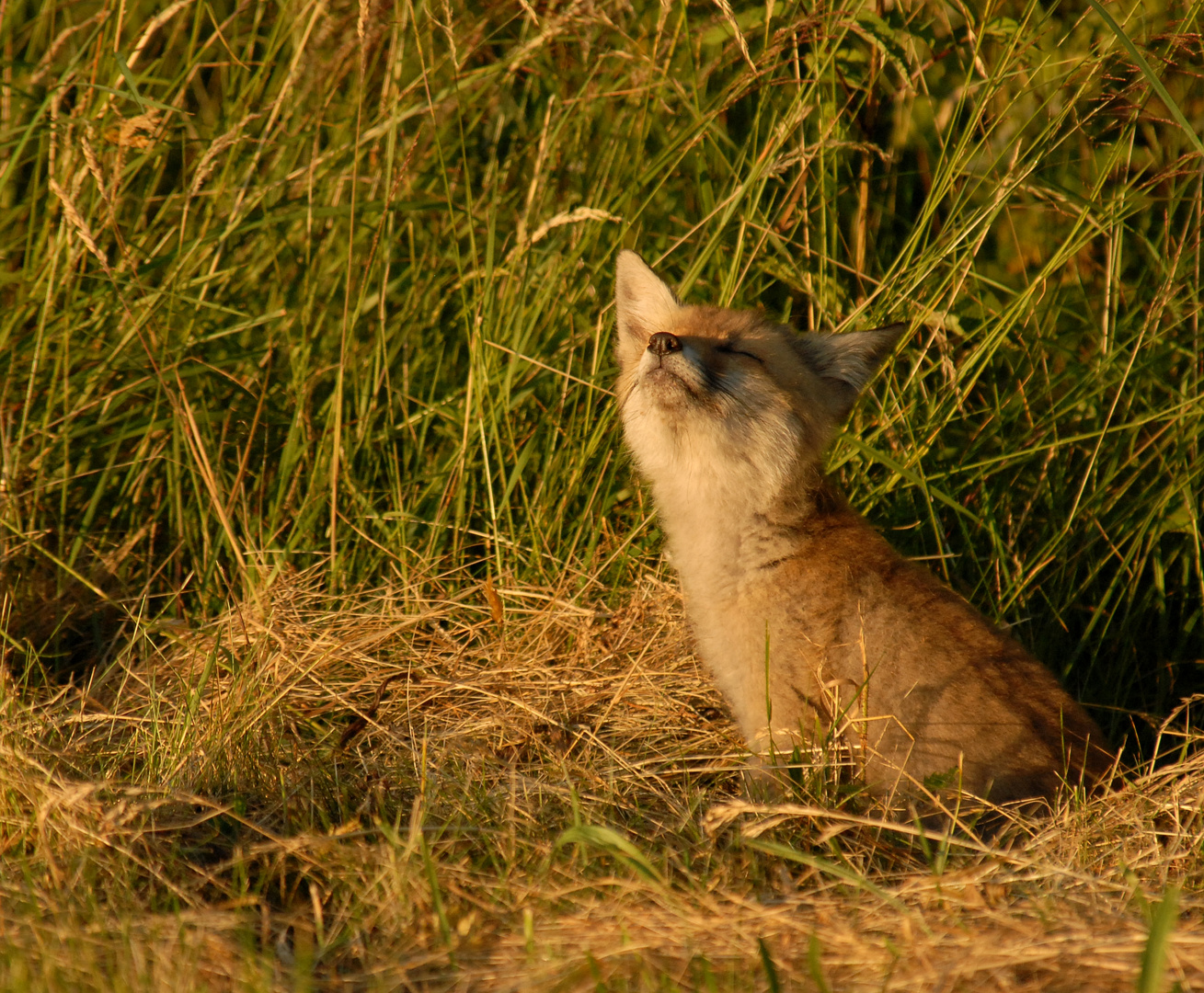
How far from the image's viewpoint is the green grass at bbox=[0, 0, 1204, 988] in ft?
13.0

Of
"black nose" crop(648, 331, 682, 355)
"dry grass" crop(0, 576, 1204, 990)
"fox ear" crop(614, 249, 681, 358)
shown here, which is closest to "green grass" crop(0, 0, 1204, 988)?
"dry grass" crop(0, 576, 1204, 990)

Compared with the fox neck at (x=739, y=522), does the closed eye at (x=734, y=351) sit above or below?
above

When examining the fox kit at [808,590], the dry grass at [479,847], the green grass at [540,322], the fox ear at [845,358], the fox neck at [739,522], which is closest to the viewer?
the dry grass at [479,847]

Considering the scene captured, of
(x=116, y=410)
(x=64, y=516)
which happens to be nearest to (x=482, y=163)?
(x=116, y=410)

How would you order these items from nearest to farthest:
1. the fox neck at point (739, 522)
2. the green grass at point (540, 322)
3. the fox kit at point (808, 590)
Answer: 1. the fox kit at point (808, 590)
2. the fox neck at point (739, 522)
3. the green grass at point (540, 322)

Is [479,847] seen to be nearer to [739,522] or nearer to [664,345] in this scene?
[739,522]

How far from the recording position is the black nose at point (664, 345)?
3521 millimetres

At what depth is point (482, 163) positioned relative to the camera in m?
5.14

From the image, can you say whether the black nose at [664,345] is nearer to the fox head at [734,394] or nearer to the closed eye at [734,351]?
the fox head at [734,394]

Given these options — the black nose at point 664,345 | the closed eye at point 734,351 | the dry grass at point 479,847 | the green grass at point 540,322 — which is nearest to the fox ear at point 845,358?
the closed eye at point 734,351

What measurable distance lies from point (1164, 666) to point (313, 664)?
309 centimetres

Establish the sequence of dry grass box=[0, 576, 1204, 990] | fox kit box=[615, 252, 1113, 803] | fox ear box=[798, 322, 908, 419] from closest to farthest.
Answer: dry grass box=[0, 576, 1204, 990], fox kit box=[615, 252, 1113, 803], fox ear box=[798, 322, 908, 419]

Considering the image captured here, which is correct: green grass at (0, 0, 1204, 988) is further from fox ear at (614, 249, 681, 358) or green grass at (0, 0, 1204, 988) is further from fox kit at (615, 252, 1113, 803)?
fox kit at (615, 252, 1113, 803)

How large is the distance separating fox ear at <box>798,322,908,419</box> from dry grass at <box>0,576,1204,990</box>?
3.54 feet
